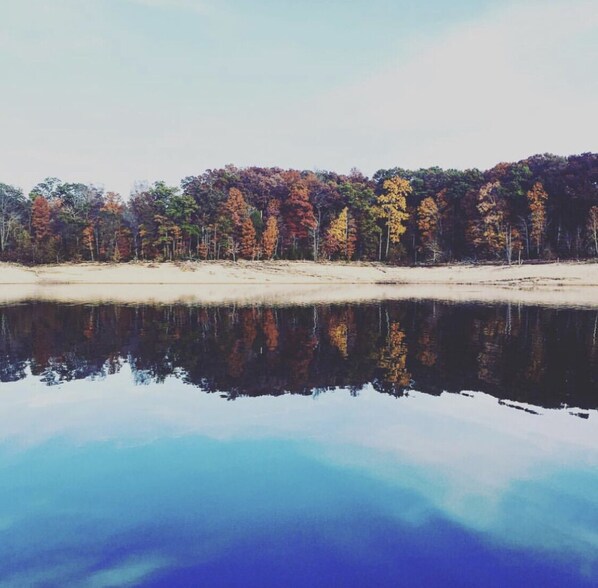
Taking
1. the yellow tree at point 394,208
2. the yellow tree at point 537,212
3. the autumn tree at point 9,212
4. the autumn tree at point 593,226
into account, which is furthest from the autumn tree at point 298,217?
the autumn tree at point 9,212

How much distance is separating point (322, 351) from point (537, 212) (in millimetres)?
60359

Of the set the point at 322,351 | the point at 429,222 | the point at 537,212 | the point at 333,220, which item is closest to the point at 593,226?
the point at 537,212

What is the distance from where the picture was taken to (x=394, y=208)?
79.4m

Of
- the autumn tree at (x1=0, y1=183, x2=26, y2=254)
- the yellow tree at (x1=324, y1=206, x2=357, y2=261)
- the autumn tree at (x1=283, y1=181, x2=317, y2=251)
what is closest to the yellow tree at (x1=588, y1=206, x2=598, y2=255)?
the yellow tree at (x1=324, y1=206, x2=357, y2=261)

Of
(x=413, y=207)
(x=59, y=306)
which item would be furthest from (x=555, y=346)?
(x=413, y=207)

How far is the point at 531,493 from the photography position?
6828 millimetres

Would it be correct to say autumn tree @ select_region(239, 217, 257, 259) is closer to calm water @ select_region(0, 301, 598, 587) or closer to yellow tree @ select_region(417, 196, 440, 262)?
yellow tree @ select_region(417, 196, 440, 262)

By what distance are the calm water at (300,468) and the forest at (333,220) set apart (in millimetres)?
57403

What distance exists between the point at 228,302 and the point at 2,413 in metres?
27.6

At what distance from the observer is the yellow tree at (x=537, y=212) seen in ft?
221

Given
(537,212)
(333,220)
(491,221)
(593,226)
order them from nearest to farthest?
(593,226), (537,212), (491,221), (333,220)

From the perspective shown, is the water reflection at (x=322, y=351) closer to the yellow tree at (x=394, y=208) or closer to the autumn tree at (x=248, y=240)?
the autumn tree at (x=248, y=240)

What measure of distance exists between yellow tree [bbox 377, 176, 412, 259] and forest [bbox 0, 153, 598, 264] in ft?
0.58

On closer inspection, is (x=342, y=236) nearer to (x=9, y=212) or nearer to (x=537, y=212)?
(x=537, y=212)
